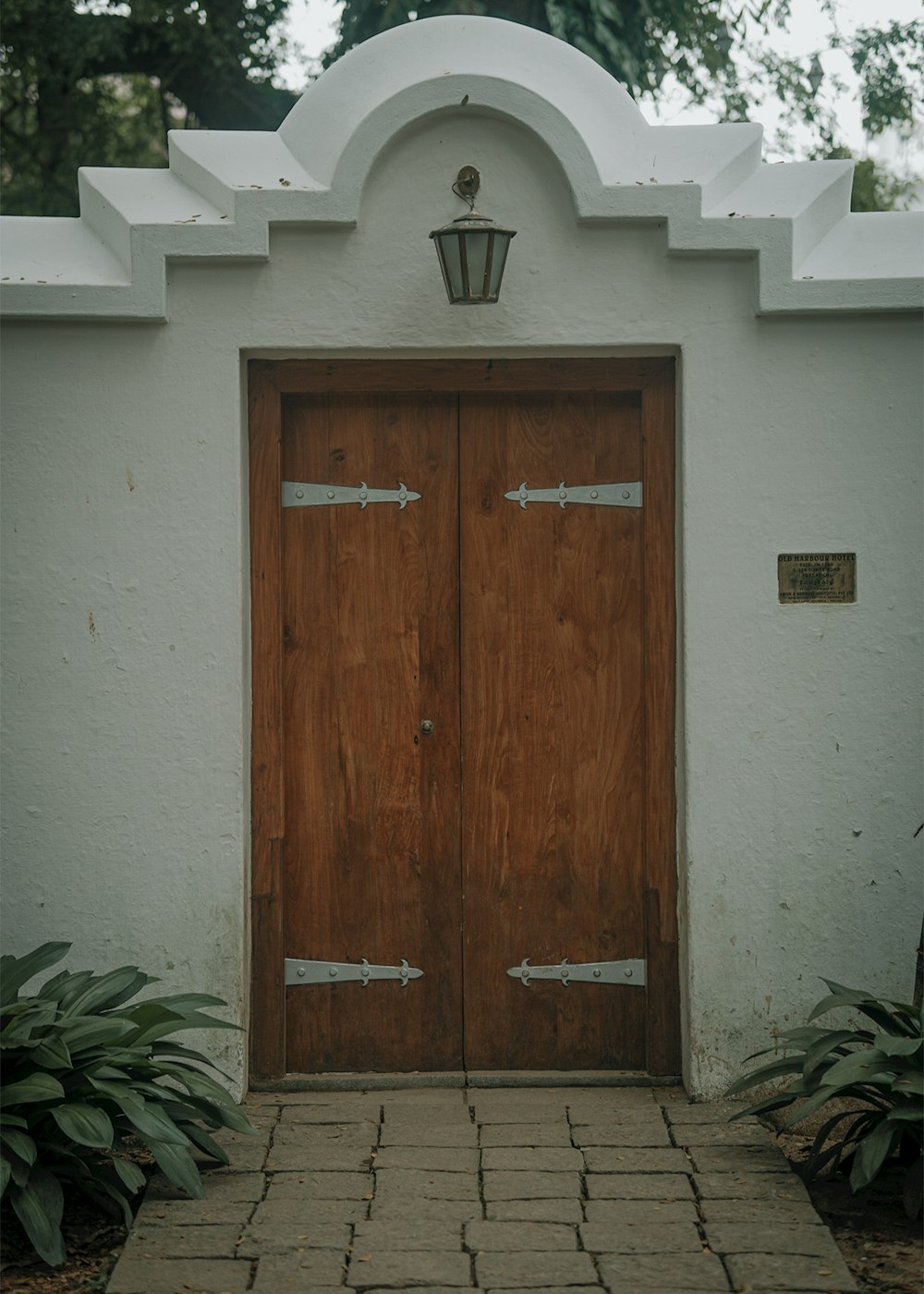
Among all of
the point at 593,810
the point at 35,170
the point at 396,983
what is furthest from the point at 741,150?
the point at 35,170

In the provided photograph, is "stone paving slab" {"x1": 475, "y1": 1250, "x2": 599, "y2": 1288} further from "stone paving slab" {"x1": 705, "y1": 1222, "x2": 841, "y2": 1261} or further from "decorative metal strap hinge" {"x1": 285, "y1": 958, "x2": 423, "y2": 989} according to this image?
"decorative metal strap hinge" {"x1": 285, "y1": 958, "x2": 423, "y2": 989}

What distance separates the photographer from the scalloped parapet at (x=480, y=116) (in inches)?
178

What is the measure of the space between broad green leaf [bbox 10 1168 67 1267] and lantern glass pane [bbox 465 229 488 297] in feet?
9.84

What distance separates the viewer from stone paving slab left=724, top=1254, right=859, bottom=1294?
3.30 metres

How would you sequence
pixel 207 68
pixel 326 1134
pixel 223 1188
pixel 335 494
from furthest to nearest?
pixel 207 68
pixel 335 494
pixel 326 1134
pixel 223 1188

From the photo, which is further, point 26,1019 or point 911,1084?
point 26,1019

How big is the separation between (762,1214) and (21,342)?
3.68 m

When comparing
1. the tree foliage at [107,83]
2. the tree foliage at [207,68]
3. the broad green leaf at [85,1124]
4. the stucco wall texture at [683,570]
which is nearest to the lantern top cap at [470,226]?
the stucco wall texture at [683,570]

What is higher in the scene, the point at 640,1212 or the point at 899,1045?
the point at 899,1045

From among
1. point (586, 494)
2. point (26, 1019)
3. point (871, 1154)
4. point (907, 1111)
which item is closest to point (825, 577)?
point (586, 494)

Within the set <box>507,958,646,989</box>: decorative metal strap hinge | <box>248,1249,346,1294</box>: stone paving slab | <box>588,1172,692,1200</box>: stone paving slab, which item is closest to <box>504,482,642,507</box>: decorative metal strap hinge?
<box>507,958,646,989</box>: decorative metal strap hinge

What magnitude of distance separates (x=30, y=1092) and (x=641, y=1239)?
5.61ft

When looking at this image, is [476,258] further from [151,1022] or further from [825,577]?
[151,1022]

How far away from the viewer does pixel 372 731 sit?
486cm
